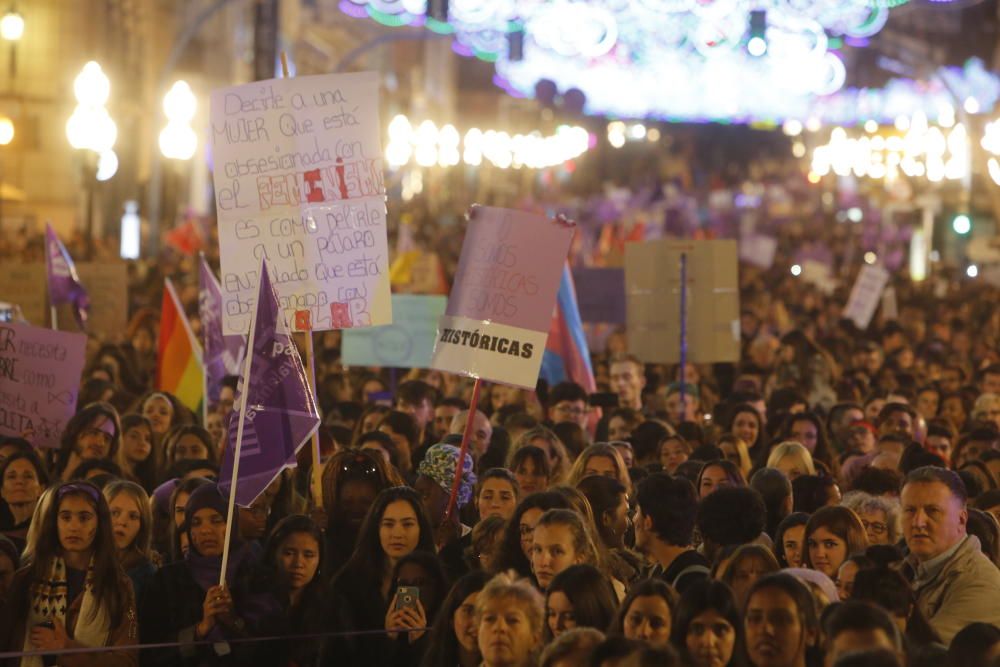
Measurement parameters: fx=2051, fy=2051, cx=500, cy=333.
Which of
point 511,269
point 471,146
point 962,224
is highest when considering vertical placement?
point 471,146

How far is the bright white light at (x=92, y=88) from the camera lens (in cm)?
2614

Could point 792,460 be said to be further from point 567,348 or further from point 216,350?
point 567,348

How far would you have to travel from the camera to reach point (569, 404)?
13461 mm

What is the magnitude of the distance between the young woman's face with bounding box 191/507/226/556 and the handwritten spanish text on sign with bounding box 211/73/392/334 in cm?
188

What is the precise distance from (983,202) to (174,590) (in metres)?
59.4

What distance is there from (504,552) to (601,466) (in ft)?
5.96

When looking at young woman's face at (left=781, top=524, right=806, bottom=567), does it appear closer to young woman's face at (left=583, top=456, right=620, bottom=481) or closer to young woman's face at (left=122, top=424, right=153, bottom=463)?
young woman's face at (left=583, top=456, right=620, bottom=481)

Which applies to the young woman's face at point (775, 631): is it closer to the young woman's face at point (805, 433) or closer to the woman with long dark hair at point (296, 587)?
the woman with long dark hair at point (296, 587)

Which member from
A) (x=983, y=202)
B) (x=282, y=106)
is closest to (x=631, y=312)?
(x=282, y=106)

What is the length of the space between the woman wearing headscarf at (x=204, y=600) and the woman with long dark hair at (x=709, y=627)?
1.92 m

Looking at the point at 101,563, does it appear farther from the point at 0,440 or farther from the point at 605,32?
the point at 605,32

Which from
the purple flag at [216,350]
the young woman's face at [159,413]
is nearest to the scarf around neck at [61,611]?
the young woman's face at [159,413]

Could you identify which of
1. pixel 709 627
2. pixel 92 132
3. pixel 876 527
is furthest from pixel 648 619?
pixel 92 132

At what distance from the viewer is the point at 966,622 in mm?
7477
